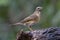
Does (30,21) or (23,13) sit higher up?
(23,13)

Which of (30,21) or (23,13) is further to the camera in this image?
(23,13)

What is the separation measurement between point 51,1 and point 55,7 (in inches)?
12.4

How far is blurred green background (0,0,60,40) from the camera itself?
17.2 feet

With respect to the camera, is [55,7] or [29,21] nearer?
[29,21]

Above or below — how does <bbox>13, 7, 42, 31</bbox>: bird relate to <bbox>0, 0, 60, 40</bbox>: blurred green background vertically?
below

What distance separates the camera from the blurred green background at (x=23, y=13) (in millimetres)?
5254

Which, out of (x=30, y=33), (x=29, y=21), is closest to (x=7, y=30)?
(x=29, y=21)

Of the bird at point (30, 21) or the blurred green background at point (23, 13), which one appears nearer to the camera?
the bird at point (30, 21)

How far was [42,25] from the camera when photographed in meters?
5.76

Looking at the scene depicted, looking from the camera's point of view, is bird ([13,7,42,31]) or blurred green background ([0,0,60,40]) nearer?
bird ([13,7,42,31])

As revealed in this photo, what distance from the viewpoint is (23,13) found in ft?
22.4

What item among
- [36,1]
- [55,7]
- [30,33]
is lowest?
[30,33]

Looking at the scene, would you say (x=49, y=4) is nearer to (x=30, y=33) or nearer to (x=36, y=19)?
(x=36, y=19)

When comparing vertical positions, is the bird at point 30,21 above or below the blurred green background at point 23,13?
below
